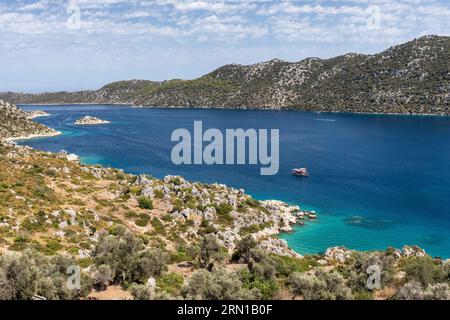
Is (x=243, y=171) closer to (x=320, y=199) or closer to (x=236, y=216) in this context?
(x=320, y=199)

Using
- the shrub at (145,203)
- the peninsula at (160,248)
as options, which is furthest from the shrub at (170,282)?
the shrub at (145,203)

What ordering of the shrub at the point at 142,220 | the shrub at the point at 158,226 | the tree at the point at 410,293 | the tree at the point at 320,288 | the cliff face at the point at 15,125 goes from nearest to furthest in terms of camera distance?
the tree at the point at 410,293 < the tree at the point at 320,288 < the shrub at the point at 158,226 < the shrub at the point at 142,220 < the cliff face at the point at 15,125

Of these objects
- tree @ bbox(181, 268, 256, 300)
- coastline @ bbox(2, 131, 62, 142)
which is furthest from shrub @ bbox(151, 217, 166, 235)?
coastline @ bbox(2, 131, 62, 142)

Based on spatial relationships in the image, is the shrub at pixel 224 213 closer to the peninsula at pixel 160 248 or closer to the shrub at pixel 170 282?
the peninsula at pixel 160 248

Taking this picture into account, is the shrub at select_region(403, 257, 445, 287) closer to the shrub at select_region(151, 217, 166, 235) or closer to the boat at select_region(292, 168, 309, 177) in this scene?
the shrub at select_region(151, 217, 166, 235)

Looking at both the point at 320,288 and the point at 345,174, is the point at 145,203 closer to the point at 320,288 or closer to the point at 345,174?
the point at 320,288
